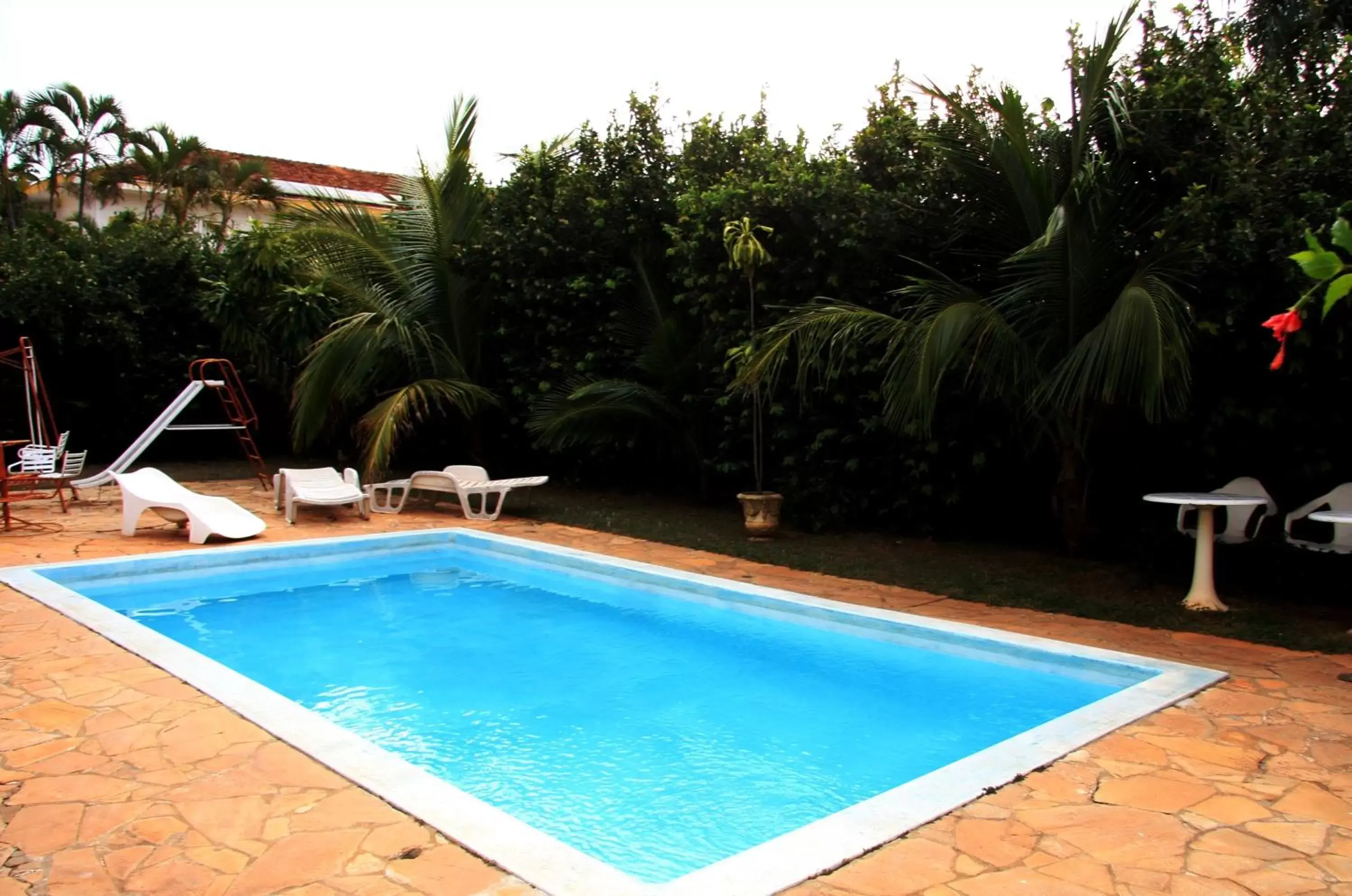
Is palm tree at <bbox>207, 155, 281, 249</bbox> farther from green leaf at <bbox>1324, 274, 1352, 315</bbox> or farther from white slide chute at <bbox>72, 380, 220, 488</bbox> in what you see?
green leaf at <bbox>1324, 274, 1352, 315</bbox>

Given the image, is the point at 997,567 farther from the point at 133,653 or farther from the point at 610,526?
the point at 133,653

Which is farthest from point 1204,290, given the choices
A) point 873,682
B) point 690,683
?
point 690,683

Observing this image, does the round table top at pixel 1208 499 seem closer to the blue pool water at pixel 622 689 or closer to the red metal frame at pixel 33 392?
the blue pool water at pixel 622 689

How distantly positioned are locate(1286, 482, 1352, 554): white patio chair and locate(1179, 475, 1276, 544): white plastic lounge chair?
A: 0.20 m

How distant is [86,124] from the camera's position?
29.8 metres

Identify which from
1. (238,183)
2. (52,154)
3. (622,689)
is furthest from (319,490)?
(52,154)

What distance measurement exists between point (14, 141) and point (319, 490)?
84.3ft

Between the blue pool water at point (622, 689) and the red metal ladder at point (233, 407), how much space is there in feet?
17.1

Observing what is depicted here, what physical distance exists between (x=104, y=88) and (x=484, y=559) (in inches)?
1109

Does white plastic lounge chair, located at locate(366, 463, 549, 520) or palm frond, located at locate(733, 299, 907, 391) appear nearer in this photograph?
palm frond, located at locate(733, 299, 907, 391)

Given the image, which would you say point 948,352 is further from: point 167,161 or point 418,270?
point 167,161

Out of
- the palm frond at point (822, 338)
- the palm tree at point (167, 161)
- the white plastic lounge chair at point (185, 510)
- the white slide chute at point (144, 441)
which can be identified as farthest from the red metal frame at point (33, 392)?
the palm tree at point (167, 161)

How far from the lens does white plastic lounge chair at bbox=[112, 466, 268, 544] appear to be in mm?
9430

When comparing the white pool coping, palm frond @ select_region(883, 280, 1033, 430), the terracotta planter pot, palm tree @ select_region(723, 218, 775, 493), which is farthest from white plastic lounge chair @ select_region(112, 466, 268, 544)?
palm frond @ select_region(883, 280, 1033, 430)
